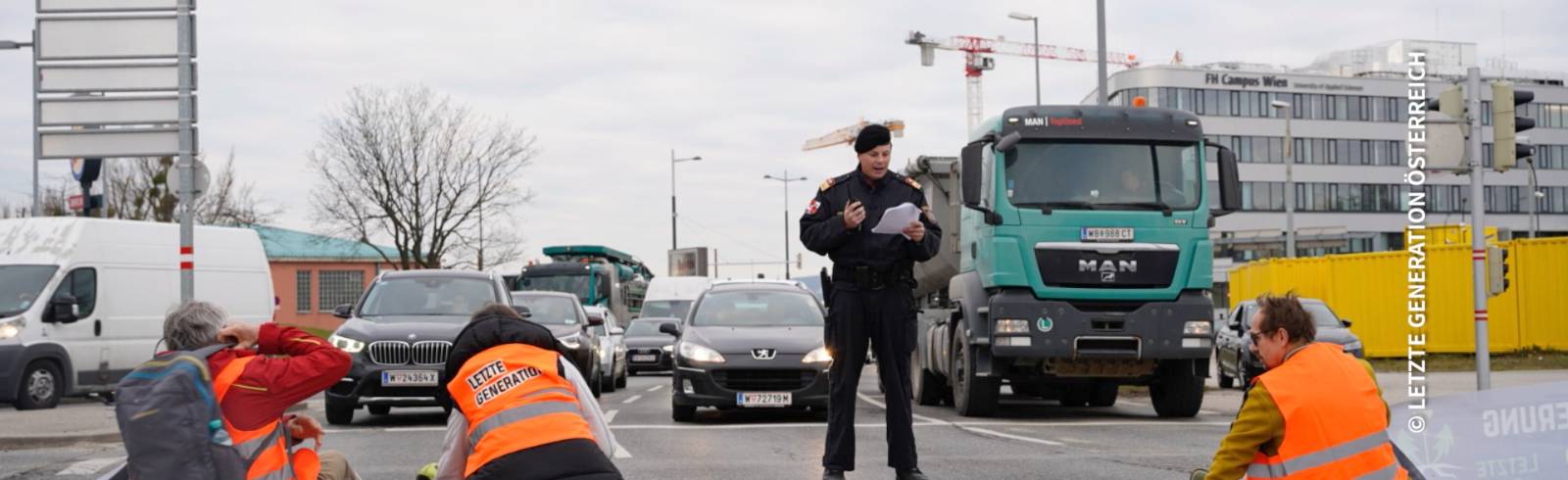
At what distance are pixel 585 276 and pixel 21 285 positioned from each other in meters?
24.5

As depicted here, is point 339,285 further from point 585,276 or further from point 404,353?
point 404,353

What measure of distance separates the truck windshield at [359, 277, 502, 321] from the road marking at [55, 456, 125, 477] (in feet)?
14.2

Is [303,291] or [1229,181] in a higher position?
[1229,181]

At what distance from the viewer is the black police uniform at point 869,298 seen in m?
7.53

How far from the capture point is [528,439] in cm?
503

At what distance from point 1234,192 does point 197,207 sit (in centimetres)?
5048

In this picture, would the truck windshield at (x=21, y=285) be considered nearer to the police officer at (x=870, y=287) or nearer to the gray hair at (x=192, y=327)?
the police officer at (x=870, y=287)

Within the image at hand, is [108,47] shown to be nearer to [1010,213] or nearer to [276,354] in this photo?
[1010,213]

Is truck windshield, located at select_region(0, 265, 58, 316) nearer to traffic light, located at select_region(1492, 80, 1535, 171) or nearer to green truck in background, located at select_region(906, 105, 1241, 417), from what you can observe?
green truck in background, located at select_region(906, 105, 1241, 417)

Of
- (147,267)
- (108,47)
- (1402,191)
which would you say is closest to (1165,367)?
(108,47)

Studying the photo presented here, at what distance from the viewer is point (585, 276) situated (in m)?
44.5

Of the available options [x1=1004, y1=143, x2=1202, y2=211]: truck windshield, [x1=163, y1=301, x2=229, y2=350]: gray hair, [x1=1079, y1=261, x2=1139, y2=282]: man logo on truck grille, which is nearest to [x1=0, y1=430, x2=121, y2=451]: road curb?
[x1=1004, y1=143, x2=1202, y2=211]: truck windshield

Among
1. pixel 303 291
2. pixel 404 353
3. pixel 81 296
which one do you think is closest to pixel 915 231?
pixel 404 353

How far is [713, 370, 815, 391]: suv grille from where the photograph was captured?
14945mm
